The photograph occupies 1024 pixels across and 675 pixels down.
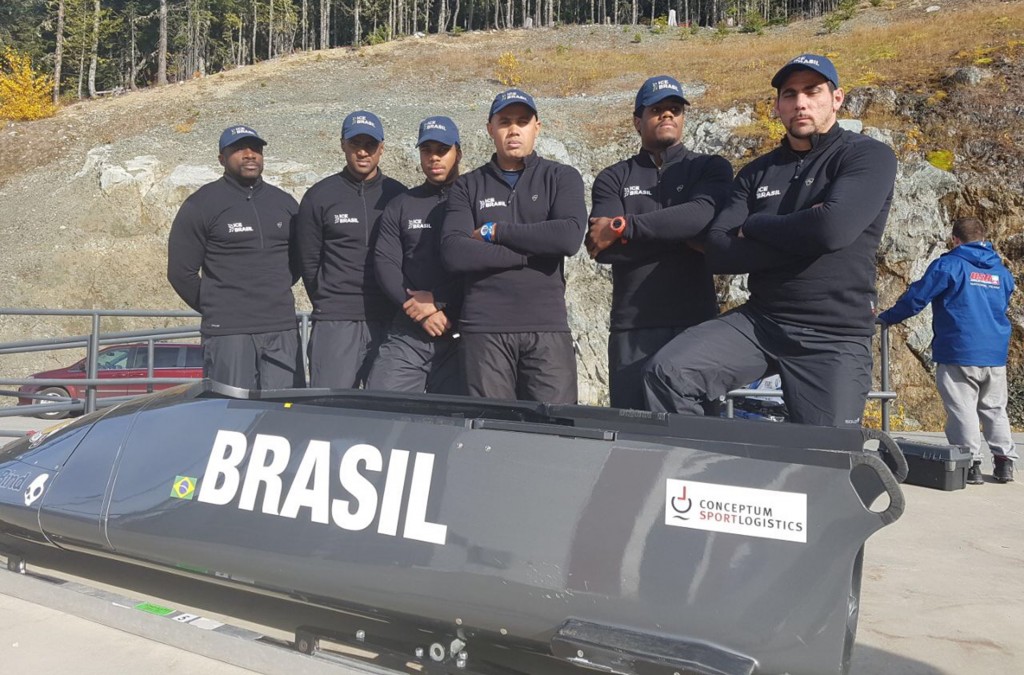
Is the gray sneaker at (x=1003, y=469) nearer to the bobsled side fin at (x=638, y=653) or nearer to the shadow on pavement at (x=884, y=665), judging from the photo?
the shadow on pavement at (x=884, y=665)

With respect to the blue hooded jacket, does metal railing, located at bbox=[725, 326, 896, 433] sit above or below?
below

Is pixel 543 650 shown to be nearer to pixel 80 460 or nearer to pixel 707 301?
pixel 707 301

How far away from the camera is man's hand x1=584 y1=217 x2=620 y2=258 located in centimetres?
397

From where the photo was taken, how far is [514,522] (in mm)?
2611

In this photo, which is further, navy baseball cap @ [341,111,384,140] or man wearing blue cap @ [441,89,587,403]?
navy baseball cap @ [341,111,384,140]

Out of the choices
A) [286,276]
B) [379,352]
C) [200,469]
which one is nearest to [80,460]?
[200,469]

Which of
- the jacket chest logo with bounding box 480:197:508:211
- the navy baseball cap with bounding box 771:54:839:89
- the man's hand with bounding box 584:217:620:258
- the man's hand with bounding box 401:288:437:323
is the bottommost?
the man's hand with bounding box 401:288:437:323

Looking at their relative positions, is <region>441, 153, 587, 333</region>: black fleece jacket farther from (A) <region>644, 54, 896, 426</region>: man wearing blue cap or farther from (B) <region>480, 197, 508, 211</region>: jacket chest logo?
(A) <region>644, 54, 896, 426</region>: man wearing blue cap

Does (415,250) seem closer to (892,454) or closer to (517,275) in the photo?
(517,275)

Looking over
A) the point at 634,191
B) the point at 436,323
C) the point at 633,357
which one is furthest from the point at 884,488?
the point at 436,323

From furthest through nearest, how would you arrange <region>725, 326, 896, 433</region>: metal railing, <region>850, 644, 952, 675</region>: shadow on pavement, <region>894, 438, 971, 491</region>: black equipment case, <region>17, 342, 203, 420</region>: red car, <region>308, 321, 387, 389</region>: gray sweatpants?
<region>17, 342, 203, 420</region>: red car
<region>725, 326, 896, 433</region>: metal railing
<region>308, 321, 387, 389</region>: gray sweatpants
<region>894, 438, 971, 491</region>: black equipment case
<region>850, 644, 952, 675</region>: shadow on pavement

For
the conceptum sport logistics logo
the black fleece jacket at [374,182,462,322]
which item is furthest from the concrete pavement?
the black fleece jacket at [374,182,462,322]

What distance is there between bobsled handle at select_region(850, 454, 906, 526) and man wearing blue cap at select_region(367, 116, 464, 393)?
2700 millimetres

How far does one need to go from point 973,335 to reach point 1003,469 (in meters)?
1.05
